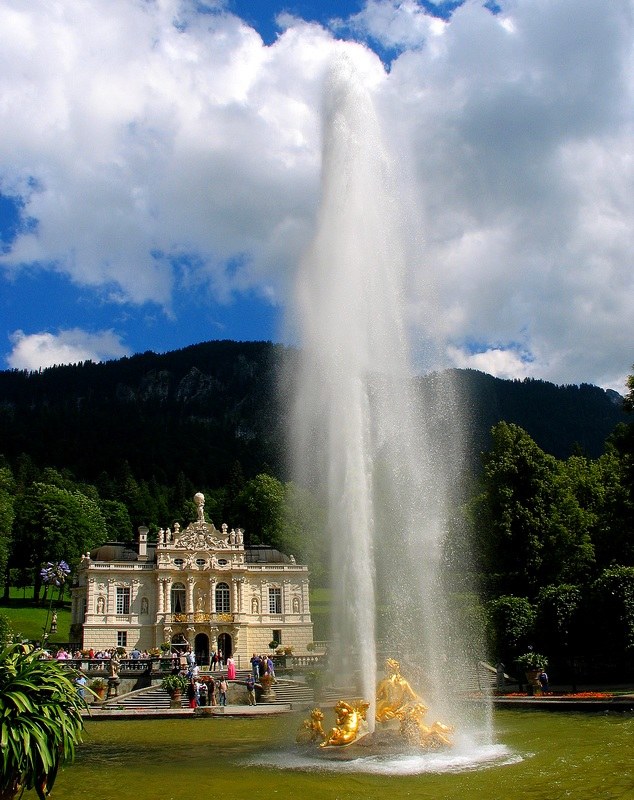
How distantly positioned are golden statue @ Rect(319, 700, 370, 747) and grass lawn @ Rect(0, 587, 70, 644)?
44959mm

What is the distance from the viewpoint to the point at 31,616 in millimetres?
68625

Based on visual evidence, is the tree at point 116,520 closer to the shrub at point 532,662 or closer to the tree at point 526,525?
the tree at point 526,525

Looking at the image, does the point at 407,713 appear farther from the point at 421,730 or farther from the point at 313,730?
the point at 313,730

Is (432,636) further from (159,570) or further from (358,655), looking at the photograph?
(159,570)

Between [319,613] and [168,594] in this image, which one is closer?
[168,594]

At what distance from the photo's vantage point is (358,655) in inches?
701

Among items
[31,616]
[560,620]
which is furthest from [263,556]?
[560,620]

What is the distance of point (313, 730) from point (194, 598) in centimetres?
4536

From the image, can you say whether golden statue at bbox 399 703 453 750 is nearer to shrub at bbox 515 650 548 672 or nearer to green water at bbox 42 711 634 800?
green water at bbox 42 711 634 800

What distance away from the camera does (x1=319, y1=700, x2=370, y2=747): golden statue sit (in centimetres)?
1614

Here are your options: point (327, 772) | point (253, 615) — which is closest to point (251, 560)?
point (253, 615)

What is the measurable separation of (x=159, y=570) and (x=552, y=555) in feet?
107

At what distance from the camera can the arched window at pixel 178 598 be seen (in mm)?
59875

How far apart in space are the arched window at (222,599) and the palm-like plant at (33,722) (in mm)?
51864
